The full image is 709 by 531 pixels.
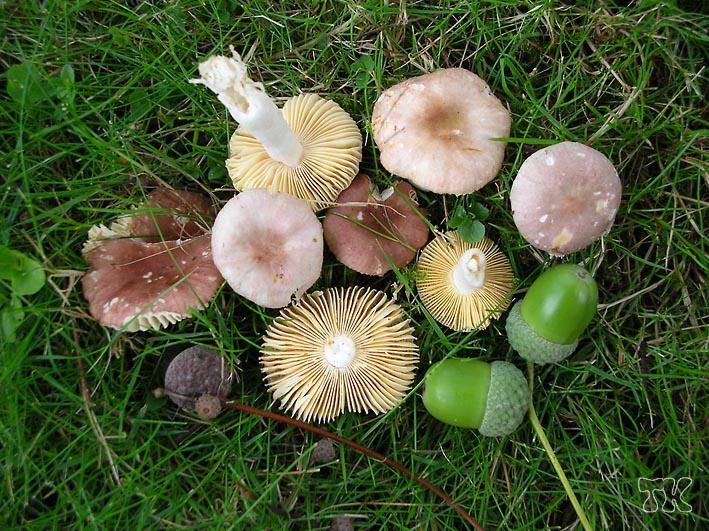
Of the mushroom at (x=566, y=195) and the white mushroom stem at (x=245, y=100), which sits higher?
the white mushroom stem at (x=245, y=100)

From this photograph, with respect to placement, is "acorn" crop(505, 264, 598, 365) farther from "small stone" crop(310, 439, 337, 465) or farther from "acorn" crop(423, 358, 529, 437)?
"small stone" crop(310, 439, 337, 465)

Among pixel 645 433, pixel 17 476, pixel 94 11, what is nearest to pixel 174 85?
pixel 94 11

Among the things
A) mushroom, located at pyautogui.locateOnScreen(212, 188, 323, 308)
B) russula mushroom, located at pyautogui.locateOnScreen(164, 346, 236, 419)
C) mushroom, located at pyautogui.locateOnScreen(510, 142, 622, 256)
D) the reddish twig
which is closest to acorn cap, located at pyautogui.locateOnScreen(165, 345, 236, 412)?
russula mushroom, located at pyautogui.locateOnScreen(164, 346, 236, 419)

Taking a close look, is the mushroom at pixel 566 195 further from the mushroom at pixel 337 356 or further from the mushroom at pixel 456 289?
the mushroom at pixel 337 356

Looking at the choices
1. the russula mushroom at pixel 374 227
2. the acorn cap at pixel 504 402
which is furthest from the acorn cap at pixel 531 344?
the russula mushroom at pixel 374 227

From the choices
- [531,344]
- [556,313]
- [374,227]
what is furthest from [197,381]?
[556,313]

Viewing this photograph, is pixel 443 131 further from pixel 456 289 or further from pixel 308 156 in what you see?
pixel 456 289
